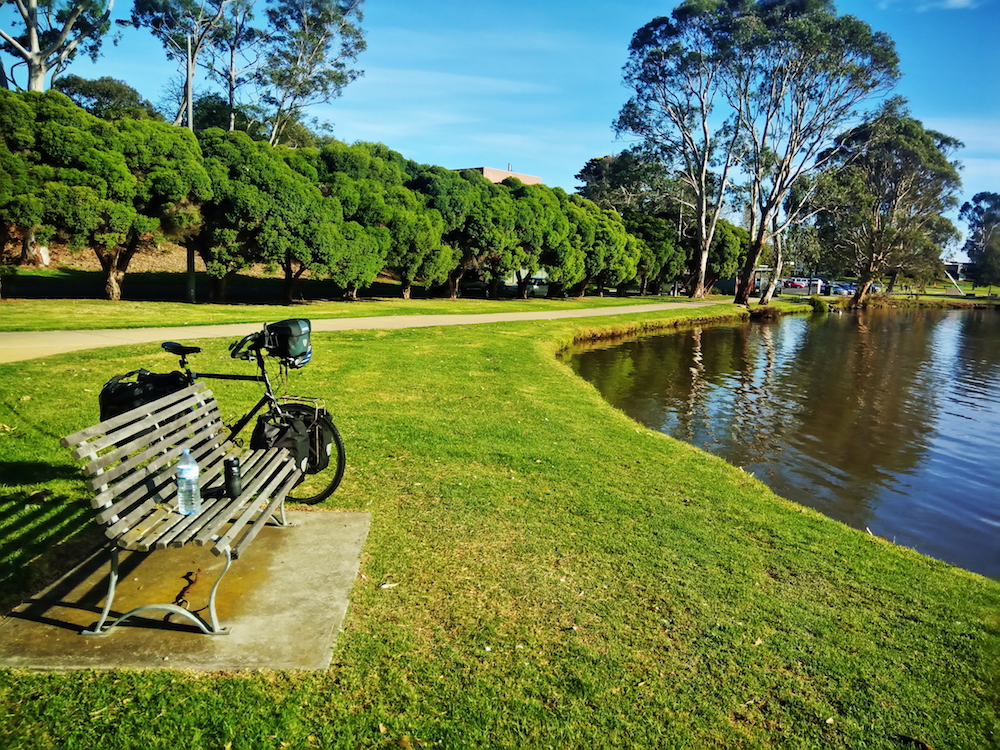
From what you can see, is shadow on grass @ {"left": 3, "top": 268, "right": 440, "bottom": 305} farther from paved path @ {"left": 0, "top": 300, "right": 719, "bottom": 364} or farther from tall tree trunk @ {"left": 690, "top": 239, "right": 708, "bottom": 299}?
tall tree trunk @ {"left": 690, "top": 239, "right": 708, "bottom": 299}

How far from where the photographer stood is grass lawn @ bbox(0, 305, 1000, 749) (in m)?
2.91

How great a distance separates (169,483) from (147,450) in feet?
0.83

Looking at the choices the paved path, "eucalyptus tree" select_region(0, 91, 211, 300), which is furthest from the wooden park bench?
"eucalyptus tree" select_region(0, 91, 211, 300)

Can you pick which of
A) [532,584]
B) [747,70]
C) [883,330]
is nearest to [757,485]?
[532,584]

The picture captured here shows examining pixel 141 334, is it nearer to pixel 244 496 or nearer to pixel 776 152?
pixel 244 496

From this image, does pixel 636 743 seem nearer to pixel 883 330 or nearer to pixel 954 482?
pixel 954 482

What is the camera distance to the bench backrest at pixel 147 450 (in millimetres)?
3186

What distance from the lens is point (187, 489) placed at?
3.74 metres

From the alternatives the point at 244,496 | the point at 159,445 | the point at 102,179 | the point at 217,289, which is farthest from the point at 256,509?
the point at 217,289

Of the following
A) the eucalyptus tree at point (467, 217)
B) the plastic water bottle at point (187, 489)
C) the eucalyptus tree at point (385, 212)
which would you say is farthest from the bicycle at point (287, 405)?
the eucalyptus tree at point (467, 217)

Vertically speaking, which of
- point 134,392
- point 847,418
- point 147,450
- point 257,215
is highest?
point 257,215

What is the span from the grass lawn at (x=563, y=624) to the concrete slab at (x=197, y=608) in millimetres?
108

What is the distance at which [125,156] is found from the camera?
61.5 feet

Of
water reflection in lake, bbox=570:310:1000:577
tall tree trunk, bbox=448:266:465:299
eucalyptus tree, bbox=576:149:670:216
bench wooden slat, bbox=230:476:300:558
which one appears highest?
eucalyptus tree, bbox=576:149:670:216
